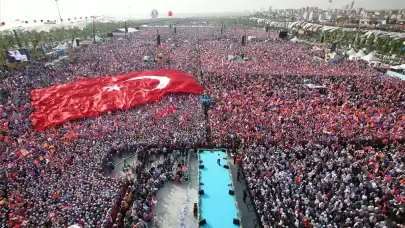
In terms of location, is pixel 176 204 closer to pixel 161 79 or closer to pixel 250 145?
pixel 250 145

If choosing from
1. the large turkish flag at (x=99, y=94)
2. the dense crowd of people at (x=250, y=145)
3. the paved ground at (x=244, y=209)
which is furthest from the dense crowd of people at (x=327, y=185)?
the large turkish flag at (x=99, y=94)

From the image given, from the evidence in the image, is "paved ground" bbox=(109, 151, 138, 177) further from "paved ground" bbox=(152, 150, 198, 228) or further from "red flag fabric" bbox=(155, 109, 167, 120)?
"red flag fabric" bbox=(155, 109, 167, 120)

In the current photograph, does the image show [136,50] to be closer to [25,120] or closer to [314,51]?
[25,120]

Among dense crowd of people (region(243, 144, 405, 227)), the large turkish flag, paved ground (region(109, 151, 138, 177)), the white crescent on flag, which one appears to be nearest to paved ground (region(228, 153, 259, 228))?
dense crowd of people (region(243, 144, 405, 227))

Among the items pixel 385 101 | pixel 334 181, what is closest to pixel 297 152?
pixel 334 181

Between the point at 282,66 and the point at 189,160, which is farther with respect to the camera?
the point at 282,66

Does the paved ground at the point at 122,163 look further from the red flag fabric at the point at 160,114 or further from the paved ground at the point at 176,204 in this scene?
the red flag fabric at the point at 160,114

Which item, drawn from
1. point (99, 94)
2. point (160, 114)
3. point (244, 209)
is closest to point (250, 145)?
point (244, 209)
